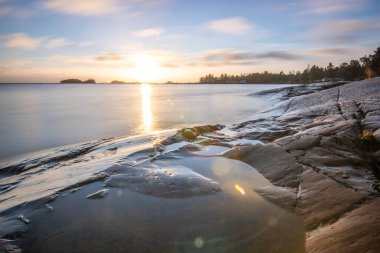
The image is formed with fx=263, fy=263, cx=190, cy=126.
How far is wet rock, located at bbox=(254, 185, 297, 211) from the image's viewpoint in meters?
3.91

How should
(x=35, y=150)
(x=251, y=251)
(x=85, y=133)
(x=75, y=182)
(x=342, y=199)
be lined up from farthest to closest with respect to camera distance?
(x=85, y=133), (x=35, y=150), (x=75, y=182), (x=342, y=199), (x=251, y=251)

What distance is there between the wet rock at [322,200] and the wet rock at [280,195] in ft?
0.35

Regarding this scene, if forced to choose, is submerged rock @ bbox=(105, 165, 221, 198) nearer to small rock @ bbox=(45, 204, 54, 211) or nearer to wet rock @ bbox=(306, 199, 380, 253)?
small rock @ bbox=(45, 204, 54, 211)

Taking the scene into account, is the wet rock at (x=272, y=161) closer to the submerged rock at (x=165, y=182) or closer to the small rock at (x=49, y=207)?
the submerged rock at (x=165, y=182)

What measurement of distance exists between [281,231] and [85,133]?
13.0 meters

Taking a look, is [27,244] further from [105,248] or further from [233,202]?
[233,202]

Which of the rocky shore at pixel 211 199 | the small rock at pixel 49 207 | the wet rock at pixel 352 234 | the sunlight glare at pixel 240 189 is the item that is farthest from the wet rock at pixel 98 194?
the wet rock at pixel 352 234

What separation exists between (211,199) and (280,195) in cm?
110

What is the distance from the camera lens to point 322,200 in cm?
366

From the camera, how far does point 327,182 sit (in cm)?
408

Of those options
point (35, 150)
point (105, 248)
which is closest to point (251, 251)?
point (105, 248)

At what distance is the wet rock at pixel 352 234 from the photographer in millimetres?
2439

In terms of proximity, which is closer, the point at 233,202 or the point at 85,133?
the point at 233,202

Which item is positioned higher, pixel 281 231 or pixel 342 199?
pixel 342 199
